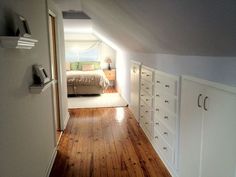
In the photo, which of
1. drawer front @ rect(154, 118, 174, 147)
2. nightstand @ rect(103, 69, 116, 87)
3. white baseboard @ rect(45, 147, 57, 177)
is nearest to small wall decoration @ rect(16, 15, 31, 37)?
white baseboard @ rect(45, 147, 57, 177)

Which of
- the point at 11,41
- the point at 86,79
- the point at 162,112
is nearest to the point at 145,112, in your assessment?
the point at 162,112

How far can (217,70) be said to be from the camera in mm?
1464

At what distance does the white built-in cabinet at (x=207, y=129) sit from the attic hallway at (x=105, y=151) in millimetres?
640

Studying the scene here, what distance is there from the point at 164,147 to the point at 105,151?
85cm

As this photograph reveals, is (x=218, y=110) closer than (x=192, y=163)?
Yes

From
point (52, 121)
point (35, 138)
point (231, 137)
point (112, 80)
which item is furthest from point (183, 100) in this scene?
point (112, 80)

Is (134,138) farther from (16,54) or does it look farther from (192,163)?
(16,54)

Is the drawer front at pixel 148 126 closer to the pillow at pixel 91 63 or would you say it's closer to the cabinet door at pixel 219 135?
the cabinet door at pixel 219 135

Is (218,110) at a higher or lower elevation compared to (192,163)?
higher

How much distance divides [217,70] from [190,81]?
1.33 feet

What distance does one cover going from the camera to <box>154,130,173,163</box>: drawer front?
7.89 ft

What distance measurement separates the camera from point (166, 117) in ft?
8.22

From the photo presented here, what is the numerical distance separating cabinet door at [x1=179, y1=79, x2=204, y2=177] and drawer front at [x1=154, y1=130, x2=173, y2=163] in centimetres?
27

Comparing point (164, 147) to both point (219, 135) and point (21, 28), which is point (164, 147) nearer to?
point (219, 135)
